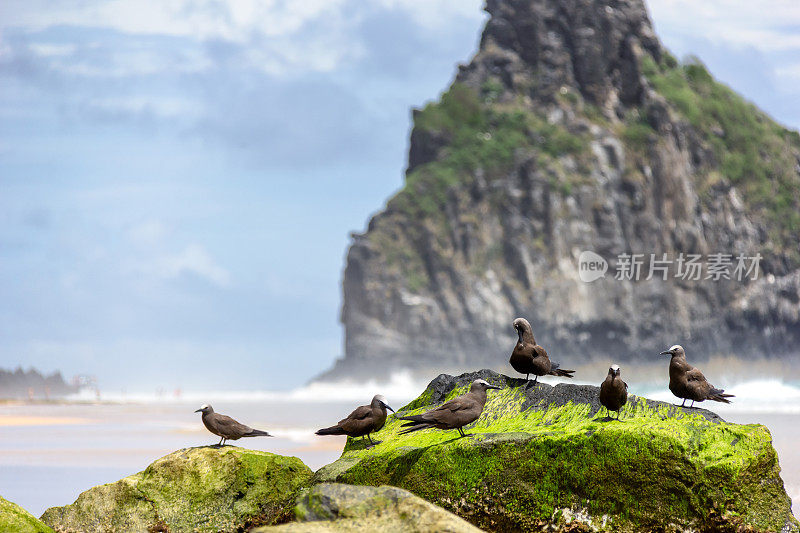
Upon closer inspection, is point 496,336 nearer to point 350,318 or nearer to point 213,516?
point 350,318

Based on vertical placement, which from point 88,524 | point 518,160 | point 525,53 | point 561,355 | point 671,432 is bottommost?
point 88,524

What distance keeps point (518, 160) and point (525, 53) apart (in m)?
13.0

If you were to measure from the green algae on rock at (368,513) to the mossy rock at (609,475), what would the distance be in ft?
6.84

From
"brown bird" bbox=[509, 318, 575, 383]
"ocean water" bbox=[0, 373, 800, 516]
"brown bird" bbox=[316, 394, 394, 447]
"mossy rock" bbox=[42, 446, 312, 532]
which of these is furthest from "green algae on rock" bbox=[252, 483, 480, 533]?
"ocean water" bbox=[0, 373, 800, 516]

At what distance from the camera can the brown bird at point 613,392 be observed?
29.7 feet

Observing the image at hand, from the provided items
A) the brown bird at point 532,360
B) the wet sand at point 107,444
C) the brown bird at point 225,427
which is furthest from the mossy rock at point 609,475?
the wet sand at point 107,444

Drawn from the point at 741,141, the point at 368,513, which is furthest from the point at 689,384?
the point at 741,141

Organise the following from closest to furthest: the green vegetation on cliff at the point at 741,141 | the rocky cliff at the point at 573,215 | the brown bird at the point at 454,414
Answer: the brown bird at the point at 454,414 < the rocky cliff at the point at 573,215 < the green vegetation on cliff at the point at 741,141

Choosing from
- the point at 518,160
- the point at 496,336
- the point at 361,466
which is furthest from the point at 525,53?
the point at 361,466

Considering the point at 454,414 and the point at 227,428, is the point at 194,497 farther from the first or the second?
the point at 454,414

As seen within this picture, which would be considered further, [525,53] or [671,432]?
[525,53]

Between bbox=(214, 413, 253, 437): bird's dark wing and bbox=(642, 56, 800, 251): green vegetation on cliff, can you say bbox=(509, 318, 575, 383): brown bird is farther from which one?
bbox=(642, 56, 800, 251): green vegetation on cliff

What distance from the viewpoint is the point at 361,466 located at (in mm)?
9508

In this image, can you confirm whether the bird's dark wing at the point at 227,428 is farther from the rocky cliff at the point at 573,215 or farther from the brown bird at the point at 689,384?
the rocky cliff at the point at 573,215
